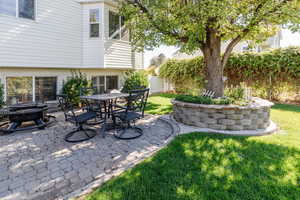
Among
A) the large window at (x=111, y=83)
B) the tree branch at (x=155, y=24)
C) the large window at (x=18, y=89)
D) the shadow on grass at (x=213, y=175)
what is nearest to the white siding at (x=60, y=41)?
the large window at (x=18, y=89)

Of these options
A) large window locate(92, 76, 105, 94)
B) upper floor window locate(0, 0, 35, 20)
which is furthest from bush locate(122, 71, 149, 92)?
upper floor window locate(0, 0, 35, 20)

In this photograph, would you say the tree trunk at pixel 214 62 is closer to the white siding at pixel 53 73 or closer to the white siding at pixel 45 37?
the white siding at pixel 53 73

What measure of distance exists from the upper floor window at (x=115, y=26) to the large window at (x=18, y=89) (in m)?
4.47

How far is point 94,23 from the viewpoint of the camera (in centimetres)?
830

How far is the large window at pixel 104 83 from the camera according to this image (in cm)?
948

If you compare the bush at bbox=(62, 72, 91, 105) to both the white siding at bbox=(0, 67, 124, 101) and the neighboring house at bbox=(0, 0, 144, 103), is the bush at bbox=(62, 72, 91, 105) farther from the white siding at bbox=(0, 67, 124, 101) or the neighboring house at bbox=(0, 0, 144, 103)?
the neighboring house at bbox=(0, 0, 144, 103)

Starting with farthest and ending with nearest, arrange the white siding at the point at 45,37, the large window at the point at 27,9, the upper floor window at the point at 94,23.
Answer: the upper floor window at the point at 94,23, the large window at the point at 27,9, the white siding at the point at 45,37

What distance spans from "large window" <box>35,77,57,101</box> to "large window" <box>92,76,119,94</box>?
2074 millimetres

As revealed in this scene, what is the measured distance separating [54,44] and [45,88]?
2067mm

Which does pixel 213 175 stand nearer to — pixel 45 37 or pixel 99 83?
pixel 45 37

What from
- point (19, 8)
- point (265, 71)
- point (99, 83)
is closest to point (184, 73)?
point (265, 71)

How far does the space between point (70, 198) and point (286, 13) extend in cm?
636

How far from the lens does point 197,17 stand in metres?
4.89

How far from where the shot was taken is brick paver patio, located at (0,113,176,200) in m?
2.47
